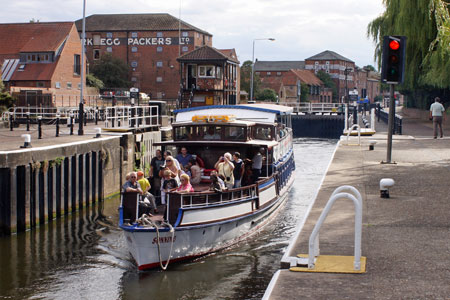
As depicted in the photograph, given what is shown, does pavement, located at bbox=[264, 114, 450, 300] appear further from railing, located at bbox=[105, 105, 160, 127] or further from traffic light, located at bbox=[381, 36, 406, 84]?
railing, located at bbox=[105, 105, 160, 127]

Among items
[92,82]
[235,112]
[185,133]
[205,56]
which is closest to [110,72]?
[92,82]

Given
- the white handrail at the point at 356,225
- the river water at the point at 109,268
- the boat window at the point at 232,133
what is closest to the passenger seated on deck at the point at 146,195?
the river water at the point at 109,268

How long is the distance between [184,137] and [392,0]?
22.8 m

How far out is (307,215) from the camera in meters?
13.4

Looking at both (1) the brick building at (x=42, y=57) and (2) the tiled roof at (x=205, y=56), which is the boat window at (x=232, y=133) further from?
(1) the brick building at (x=42, y=57)

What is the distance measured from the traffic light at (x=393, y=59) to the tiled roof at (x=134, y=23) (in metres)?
79.9

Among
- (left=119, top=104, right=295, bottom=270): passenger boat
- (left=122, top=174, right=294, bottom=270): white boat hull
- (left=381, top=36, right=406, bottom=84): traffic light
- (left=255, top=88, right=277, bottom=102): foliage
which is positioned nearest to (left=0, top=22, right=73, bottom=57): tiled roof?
(left=255, top=88, right=277, bottom=102): foliage

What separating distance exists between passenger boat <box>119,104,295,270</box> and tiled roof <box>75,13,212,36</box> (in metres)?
76.0

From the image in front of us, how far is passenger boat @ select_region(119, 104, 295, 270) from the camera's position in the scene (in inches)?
595

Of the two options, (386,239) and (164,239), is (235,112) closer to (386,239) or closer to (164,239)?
(164,239)

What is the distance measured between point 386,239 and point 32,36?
6993cm

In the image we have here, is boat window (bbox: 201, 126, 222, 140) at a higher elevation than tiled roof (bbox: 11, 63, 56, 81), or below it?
below

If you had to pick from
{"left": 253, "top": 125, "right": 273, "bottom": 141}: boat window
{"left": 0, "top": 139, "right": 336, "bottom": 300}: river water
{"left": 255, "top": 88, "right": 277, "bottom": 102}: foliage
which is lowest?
{"left": 0, "top": 139, "right": 336, "bottom": 300}: river water

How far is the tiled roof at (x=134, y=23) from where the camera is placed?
98438 millimetres
